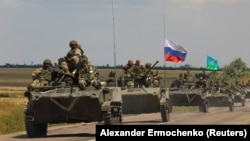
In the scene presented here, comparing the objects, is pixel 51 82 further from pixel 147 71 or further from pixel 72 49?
pixel 147 71

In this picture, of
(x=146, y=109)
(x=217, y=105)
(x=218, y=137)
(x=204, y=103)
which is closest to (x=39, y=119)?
(x=146, y=109)

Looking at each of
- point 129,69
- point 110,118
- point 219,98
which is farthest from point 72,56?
point 219,98

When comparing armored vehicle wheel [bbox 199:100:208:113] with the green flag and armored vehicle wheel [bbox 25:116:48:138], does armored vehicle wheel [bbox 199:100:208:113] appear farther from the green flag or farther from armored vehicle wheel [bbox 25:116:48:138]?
the green flag

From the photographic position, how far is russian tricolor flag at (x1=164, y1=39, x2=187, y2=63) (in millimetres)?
42781

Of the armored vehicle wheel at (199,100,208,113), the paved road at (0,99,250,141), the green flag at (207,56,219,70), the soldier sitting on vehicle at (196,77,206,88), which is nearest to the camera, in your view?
the paved road at (0,99,250,141)

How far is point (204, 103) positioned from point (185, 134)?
27.7 m

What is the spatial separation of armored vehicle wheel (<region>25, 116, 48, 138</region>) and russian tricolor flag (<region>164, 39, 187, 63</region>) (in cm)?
2125

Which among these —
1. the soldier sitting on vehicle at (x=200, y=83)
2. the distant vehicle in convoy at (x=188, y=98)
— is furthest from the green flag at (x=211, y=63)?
the distant vehicle in convoy at (x=188, y=98)

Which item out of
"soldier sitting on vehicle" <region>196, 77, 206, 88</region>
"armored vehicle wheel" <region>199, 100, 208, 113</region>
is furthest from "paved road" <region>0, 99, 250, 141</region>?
"soldier sitting on vehicle" <region>196, 77, 206, 88</region>

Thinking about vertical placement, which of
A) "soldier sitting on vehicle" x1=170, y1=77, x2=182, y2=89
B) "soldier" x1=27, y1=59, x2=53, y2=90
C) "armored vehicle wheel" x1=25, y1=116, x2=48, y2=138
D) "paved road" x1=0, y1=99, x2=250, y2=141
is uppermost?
"soldier" x1=27, y1=59, x2=53, y2=90

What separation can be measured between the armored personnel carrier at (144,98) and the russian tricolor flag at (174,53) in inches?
523

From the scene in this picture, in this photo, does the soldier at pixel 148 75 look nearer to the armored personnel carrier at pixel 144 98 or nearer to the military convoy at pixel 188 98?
the armored personnel carrier at pixel 144 98

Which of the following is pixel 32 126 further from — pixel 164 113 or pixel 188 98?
pixel 188 98

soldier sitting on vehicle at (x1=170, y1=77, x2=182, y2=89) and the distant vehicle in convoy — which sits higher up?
soldier sitting on vehicle at (x1=170, y1=77, x2=182, y2=89)
